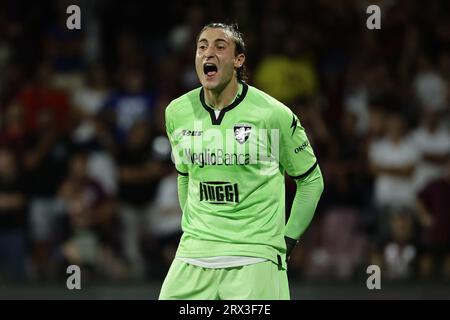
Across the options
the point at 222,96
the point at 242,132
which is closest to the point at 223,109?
the point at 222,96

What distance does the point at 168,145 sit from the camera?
468 inches

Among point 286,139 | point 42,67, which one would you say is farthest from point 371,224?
point 286,139

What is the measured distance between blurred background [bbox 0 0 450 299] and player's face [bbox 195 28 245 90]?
16.1 ft

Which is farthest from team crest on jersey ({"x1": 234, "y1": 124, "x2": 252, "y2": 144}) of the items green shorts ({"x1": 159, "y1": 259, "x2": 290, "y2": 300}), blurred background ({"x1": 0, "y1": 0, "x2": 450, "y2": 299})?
blurred background ({"x1": 0, "y1": 0, "x2": 450, "y2": 299})

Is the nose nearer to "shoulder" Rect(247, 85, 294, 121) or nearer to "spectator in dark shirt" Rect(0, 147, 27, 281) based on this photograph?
"shoulder" Rect(247, 85, 294, 121)

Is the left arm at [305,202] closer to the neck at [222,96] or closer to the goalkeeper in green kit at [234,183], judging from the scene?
the goalkeeper in green kit at [234,183]

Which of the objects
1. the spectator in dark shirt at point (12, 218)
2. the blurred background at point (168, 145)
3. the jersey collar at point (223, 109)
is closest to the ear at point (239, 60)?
the jersey collar at point (223, 109)

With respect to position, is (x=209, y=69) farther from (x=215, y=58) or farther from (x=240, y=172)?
(x=240, y=172)

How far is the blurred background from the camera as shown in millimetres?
A: 11133

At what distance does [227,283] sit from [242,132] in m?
0.85

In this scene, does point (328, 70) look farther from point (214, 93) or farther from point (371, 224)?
point (214, 93)

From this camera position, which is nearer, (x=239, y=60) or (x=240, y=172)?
(x=240, y=172)

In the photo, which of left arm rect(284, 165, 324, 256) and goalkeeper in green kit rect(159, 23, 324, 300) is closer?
goalkeeper in green kit rect(159, 23, 324, 300)

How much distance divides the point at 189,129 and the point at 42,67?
7.03m
